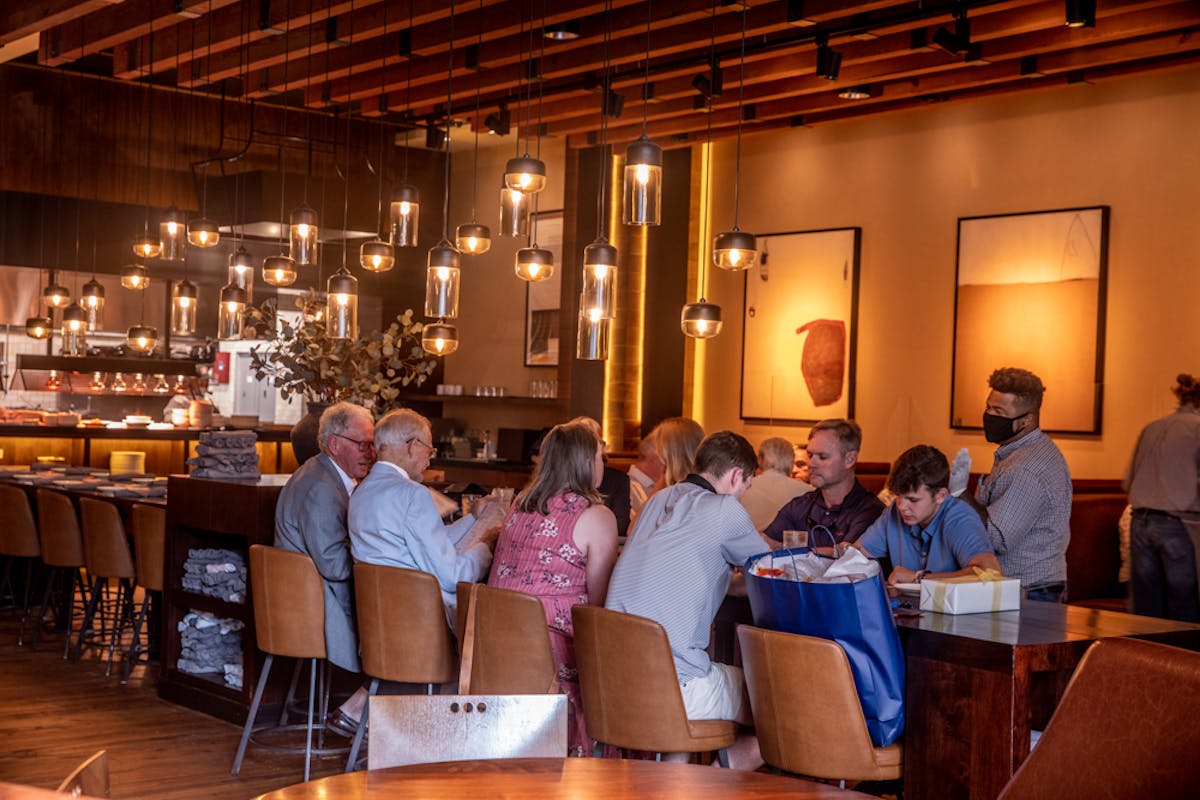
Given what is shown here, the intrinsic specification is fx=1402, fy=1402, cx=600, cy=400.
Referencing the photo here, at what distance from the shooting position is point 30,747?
5.77 meters

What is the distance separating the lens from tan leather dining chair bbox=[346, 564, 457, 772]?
16.0 ft

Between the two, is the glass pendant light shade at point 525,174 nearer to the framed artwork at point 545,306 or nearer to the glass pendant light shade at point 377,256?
the glass pendant light shade at point 377,256

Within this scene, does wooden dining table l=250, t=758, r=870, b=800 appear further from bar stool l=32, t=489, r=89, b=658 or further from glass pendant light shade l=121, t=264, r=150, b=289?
glass pendant light shade l=121, t=264, r=150, b=289

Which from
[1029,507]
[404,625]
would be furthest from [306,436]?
[1029,507]

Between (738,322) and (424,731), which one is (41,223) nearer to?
(738,322)

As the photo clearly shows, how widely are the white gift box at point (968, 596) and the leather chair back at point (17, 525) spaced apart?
5.87 meters

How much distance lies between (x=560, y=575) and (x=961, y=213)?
6.48 meters

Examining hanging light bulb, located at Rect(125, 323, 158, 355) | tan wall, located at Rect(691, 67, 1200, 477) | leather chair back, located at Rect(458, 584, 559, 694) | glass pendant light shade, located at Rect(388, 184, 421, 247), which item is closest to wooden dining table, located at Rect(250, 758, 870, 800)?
leather chair back, located at Rect(458, 584, 559, 694)

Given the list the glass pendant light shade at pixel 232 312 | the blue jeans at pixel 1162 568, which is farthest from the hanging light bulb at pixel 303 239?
the blue jeans at pixel 1162 568

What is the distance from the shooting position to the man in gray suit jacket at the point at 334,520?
217 inches

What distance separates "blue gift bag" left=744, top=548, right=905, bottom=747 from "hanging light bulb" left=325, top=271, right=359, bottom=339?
337 centimetres

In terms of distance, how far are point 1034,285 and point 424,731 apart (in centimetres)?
798

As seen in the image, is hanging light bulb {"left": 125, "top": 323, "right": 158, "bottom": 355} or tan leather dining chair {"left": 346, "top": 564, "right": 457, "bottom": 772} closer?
tan leather dining chair {"left": 346, "top": 564, "right": 457, "bottom": 772}

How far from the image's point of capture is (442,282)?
18.9ft
